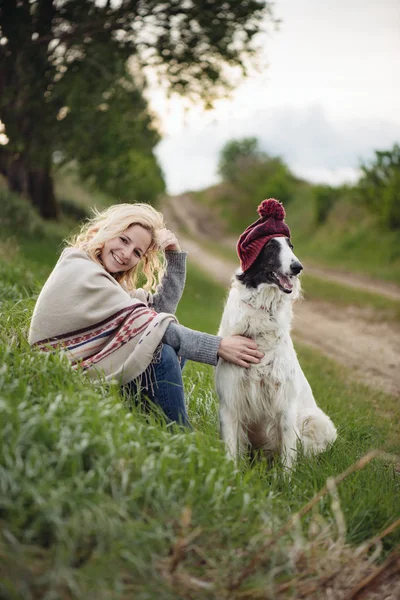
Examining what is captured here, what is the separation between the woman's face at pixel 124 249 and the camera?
3.56 meters

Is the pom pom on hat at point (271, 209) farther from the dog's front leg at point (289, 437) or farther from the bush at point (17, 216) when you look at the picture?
the bush at point (17, 216)

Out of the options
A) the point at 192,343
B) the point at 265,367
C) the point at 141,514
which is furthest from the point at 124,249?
the point at 141,514

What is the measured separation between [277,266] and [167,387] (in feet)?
3.23

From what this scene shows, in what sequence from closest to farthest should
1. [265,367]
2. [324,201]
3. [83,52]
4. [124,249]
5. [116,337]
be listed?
[116,337], [265,367], [124,249], [83,52], [324,201]

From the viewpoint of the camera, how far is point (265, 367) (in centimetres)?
345

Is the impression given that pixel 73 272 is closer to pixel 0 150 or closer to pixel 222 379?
pixel 222 379

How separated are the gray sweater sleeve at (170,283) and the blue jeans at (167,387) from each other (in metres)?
0.83

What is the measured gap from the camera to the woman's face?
3557mm

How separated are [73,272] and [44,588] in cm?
180

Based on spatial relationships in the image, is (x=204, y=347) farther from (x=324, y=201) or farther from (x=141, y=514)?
(x=324, y=201)

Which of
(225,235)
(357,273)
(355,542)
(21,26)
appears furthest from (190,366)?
(225,235)

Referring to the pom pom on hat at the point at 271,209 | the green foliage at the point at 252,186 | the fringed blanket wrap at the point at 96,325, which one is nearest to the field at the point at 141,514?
the fringed blanket wrap at the point at 96,325

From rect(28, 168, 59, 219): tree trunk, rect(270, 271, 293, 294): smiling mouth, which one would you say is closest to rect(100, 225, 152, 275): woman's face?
rect(270, 271, 293, 294): smiling mouth

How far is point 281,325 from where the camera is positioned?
351cm
